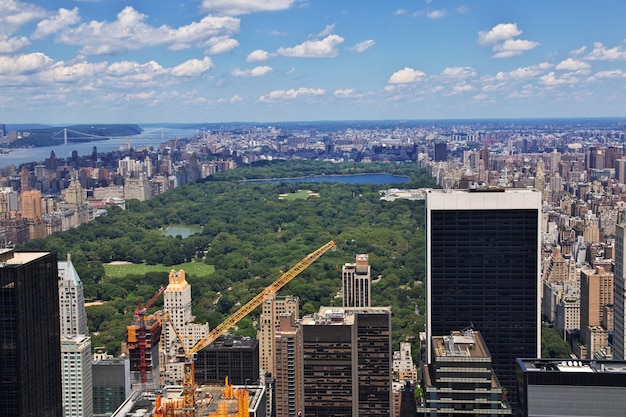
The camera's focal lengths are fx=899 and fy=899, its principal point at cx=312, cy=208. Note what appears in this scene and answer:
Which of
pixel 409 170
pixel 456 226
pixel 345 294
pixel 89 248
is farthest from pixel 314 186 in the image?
pixel 456 226

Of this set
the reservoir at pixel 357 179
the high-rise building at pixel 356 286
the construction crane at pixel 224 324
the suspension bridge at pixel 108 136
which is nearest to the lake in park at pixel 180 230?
the construction crane at pixel 224 324

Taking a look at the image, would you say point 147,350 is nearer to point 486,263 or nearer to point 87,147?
point 486,263

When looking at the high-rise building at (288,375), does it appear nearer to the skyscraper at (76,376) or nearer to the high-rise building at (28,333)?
the skyscraper at (76,376)

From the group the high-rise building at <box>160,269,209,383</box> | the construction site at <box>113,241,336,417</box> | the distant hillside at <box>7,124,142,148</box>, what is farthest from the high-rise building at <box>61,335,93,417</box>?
the distant hillside at <box>7,124,142,148</box>

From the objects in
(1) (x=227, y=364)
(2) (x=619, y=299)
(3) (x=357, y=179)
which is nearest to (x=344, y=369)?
(1) (x=227, y=364)

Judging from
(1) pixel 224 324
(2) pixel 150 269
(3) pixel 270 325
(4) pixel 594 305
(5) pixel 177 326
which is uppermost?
(3) pixel 270 325

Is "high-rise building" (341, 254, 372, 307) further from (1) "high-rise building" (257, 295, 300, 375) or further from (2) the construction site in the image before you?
(2) the construction site

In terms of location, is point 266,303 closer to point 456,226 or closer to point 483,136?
point 456,226
